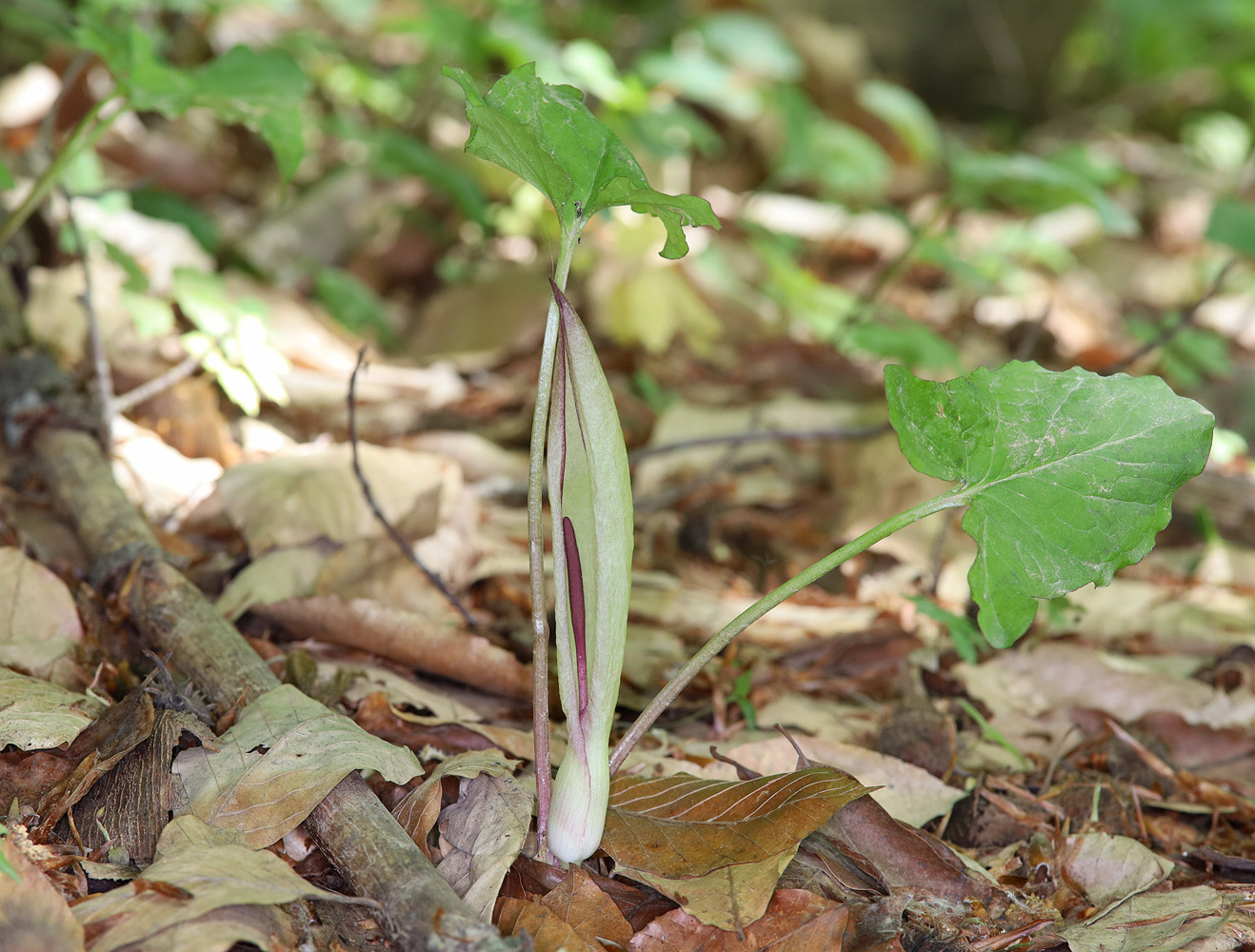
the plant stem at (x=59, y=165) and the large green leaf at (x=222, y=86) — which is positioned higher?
the large green leaf at (x=222, y=86)

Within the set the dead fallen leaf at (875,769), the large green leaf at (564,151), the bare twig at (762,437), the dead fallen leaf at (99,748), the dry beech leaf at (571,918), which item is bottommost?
the bare twig at (762,437)

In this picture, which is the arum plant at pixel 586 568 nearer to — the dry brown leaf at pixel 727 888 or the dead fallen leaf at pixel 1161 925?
the dry brown leaf at pixel 727 888

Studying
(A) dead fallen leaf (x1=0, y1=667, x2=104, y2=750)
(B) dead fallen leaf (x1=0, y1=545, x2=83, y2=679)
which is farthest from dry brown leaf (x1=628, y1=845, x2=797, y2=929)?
(B) dead fallen leaf (x1=0, y1=545, x2=83, y2=679)

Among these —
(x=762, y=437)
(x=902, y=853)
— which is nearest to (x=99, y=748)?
(x=902, y=853)

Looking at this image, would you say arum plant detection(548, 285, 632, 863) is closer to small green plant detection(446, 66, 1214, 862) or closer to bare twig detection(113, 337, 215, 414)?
small green plant detection(446, 66, 1214, 862)

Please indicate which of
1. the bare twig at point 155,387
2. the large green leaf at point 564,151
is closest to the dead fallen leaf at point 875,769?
the large green leaf at point 564,151

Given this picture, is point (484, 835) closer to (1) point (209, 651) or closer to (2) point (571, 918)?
(2) point (571, 918)

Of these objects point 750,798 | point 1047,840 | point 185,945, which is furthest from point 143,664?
point 1047,840

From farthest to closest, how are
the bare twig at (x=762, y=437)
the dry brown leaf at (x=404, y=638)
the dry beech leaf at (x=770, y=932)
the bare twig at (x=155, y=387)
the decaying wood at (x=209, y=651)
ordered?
the bare twig at (x=762, y=437), the bare twig at (x=155, y=387), the dry brown leaf at (x=404, y=638), the dry beech leaf at (x=770, y=932), the decaying wood at (x=209, y=651)
